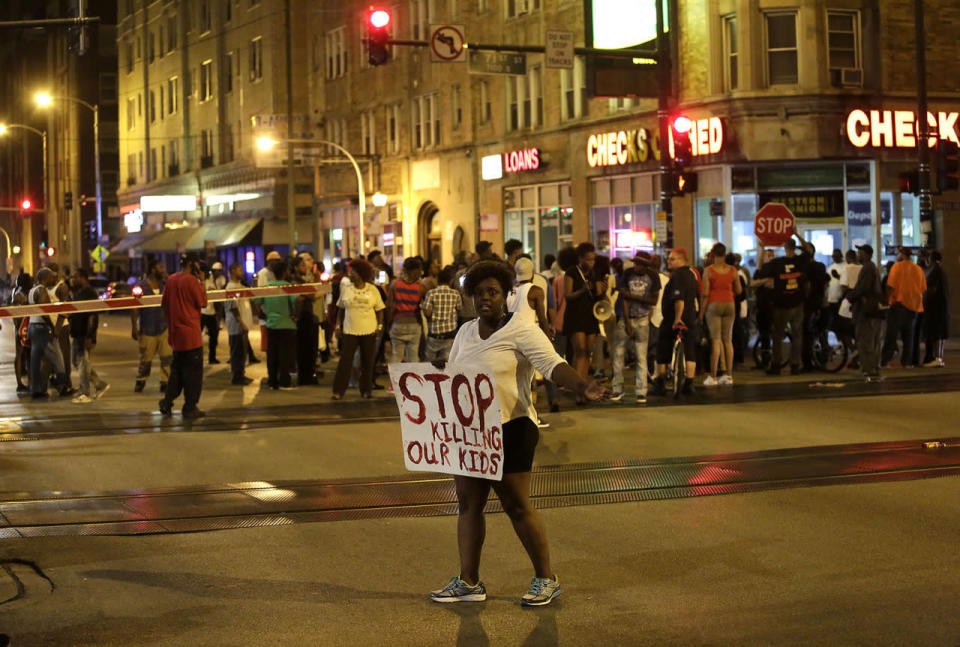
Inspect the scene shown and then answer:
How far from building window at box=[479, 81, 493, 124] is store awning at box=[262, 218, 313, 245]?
14.9 m

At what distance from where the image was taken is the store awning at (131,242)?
213 feet

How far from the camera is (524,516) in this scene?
634cm

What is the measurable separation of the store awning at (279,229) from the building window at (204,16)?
11.2m

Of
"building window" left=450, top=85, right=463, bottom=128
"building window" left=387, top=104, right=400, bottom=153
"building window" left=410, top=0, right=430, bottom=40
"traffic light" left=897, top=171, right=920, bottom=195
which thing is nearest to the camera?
"traffic light" left=897, top=171, right=920, bottom=195

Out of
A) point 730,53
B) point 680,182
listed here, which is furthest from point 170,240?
point 680,182

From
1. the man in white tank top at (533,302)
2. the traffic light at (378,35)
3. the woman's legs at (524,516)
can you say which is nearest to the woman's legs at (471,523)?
the woman's legs at (524,516)

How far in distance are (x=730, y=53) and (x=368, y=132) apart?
63.1ft

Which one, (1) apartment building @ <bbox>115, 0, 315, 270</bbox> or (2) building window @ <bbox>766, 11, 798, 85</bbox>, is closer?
(2) building window @ <bbox>766, 11, 798, 85</bbox>

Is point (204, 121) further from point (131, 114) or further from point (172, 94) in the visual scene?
point (131, 114)

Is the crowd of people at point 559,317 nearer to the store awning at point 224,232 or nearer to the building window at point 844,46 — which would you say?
the building window at point 844,46

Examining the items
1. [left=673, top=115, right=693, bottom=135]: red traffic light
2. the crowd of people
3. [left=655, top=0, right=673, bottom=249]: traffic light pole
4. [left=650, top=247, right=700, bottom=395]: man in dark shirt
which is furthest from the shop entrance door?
[left=650, top=247, right=700, bottom=395]: man in dark shirt

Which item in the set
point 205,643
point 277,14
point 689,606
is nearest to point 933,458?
point 689,606

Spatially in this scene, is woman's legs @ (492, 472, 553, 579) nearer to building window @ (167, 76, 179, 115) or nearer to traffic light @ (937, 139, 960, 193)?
traffic light @ (937, 139, 960, 193)

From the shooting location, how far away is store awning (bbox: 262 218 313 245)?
5144 centimetres
